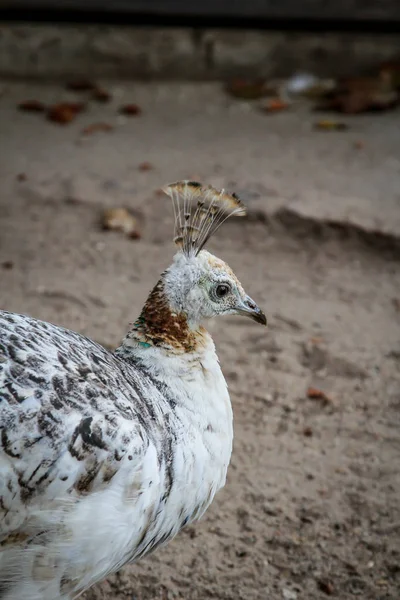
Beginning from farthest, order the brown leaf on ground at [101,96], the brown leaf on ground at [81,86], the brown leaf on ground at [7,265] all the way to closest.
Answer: the brown leaf on ground at [81,86], the brown leaf on ground at [101,96], the brown leaf on ground at [7,265]

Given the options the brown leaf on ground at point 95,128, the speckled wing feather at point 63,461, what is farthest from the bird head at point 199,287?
the brown leaf on ground at point 95,128

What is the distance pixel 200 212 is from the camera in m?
2.56

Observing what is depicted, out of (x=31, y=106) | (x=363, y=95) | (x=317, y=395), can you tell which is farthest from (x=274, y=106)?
(x=317, y=395)

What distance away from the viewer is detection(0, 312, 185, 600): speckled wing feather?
211cm

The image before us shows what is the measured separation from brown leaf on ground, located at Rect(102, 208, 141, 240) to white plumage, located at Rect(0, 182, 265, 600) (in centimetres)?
236

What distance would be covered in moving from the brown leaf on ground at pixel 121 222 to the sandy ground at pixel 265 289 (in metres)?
0.06

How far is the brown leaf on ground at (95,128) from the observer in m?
5.97

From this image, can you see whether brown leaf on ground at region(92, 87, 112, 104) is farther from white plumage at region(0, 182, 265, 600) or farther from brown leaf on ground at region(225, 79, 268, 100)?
white plumage at region(0, 182, 265, 600)

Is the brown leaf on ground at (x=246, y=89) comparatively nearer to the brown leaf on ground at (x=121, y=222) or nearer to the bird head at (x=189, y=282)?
the brown leaf on ground at (x=121, y=222)

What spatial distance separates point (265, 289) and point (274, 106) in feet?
7.53

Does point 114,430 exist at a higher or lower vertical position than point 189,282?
lower

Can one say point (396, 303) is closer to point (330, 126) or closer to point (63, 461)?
point (330, 126)

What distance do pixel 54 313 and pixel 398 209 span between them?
2.27 m

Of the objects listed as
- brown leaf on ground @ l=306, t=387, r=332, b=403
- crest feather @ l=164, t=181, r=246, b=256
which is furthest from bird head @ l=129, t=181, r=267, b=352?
brown leaf on ground @ l=306, t=387, r=332, b=403
